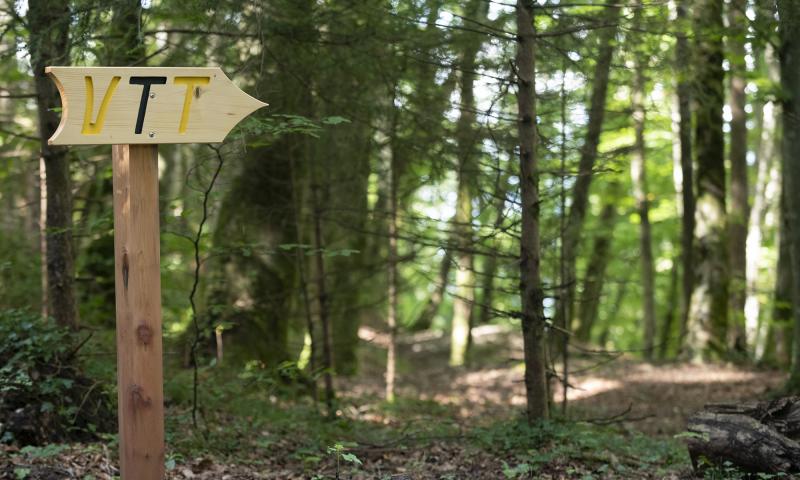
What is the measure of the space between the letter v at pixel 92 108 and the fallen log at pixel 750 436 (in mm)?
4292

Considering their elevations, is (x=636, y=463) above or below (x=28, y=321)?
below

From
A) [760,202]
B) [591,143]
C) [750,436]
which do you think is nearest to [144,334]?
[750,436]

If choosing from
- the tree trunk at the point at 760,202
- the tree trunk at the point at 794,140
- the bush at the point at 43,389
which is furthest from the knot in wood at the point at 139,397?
the tree trunk at the point at 760,202

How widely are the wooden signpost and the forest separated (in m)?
0.05

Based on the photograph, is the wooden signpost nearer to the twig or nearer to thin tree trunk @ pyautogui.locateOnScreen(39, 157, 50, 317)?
the twig

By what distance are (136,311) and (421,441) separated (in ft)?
12.6

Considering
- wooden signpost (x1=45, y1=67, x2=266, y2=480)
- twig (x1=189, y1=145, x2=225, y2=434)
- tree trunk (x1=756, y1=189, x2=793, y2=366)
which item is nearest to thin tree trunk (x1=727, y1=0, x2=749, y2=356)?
tree trunk (x1=756, y1=189, x2=793, y2=366)

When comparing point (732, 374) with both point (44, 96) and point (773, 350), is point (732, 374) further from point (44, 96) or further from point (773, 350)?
point (44, 96)

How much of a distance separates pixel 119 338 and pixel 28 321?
2.70 metres

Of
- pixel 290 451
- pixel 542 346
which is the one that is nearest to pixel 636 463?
pixel 542 346

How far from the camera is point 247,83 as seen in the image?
834 centimetres

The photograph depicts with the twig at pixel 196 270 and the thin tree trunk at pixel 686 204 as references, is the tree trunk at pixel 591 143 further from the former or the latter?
the thin tree trunk at pixel 686 204

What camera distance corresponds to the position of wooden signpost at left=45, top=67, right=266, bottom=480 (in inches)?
143

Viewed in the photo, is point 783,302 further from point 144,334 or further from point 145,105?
point 145,105
